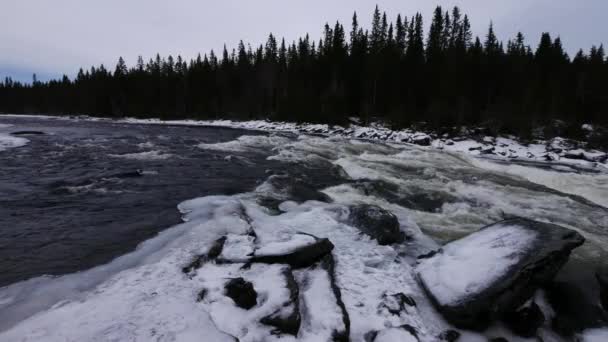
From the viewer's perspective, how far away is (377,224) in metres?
6.21

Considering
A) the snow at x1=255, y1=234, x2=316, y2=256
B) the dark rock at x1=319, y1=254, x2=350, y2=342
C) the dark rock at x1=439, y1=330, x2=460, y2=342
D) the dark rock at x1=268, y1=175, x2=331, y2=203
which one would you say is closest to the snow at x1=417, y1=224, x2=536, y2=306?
the dark rock at x1=439, y1=330, x2=460, y2=342

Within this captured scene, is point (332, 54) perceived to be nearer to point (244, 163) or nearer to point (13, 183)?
point (244, 163)

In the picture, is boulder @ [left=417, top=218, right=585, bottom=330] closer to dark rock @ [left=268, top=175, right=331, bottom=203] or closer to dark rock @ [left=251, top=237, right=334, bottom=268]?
dark rock @ [left=251, top=237, right=334, bottom=268]

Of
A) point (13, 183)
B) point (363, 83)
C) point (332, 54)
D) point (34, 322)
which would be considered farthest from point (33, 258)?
point (332, 54)

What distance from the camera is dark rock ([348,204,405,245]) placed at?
5891 mm

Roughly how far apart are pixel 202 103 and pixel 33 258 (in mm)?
63013

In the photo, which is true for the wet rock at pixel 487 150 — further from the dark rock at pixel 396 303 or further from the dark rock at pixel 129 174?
the dark rock at pixel 129 174

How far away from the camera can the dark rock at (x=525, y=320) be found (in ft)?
12.1

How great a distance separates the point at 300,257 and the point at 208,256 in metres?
1.50

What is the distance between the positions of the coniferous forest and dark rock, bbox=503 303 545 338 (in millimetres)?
26807

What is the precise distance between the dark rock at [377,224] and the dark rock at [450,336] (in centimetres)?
220

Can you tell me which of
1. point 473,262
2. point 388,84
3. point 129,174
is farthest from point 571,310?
point 388,84

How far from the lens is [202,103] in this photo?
208 feet

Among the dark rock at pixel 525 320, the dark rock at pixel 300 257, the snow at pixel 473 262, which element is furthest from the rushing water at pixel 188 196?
the dark rock at pixel 300 257
